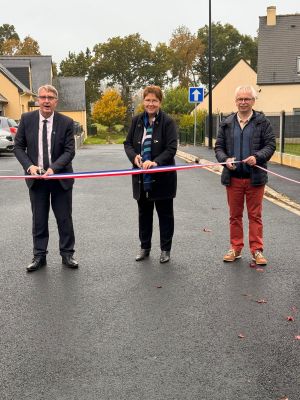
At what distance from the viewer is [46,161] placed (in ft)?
18.7

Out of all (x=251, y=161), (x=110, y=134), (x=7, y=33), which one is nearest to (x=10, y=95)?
(x=110, y=134)

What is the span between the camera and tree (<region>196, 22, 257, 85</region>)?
8525 centimetres

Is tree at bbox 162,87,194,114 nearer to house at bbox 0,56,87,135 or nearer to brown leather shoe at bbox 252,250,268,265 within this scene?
house at bbox 0,56,87,135

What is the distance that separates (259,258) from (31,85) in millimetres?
53439

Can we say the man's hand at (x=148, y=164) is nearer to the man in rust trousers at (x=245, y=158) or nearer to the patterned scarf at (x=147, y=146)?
the patterned scarf at (x=147, y=146)

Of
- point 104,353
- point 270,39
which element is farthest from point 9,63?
point 104,353

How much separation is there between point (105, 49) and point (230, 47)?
20.3 meters

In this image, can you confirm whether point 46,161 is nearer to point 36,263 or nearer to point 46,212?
point 46,212

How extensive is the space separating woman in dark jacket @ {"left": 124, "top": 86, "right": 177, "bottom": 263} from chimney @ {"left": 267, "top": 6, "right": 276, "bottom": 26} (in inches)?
1456

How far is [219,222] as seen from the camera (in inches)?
324

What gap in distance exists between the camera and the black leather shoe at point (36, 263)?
5.65 meters

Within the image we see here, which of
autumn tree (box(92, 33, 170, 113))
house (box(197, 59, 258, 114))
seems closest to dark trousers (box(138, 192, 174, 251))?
house (box(197, 59, 258, 114))

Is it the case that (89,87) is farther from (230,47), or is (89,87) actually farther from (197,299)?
(197,299)

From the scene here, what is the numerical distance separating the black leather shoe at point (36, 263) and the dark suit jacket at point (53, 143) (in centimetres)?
80
